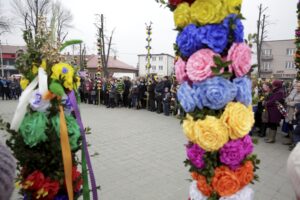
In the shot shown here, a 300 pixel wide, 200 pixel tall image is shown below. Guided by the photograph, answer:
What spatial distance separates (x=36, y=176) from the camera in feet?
7.95

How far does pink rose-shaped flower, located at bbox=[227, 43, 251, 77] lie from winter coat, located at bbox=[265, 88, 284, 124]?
566 centimetres

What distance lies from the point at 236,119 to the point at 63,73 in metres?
1.66

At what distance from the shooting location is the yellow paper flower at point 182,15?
205 cm

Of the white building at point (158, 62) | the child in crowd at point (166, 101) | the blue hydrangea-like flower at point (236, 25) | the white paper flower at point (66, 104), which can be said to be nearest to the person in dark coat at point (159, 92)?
the child in crowd at point (166, 101)

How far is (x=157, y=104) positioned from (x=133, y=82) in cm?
245

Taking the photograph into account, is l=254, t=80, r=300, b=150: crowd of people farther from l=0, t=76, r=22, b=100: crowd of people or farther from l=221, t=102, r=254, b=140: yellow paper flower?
l=0, t=76, r=22, b=100: crowd of people

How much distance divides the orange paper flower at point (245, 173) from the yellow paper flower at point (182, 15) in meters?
1.31

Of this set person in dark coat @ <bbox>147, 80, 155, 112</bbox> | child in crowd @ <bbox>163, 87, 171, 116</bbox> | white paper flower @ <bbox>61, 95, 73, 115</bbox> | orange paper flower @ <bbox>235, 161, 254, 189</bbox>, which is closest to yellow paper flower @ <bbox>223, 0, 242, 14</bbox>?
orange paper flower @ <bbox>235, 161, 254, 189</bbox>

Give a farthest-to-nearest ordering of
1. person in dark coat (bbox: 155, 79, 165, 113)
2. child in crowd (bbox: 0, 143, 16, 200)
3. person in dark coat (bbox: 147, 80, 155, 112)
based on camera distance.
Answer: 1. person in dark coat (bbox: 147, 80, 155, 112)
2. person in dark coat (bbox: 155, 79, 165, 113)
3. child in crowd (bbox: 0, 143, 16, 200)

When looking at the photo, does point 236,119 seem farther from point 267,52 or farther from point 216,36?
point 267,52

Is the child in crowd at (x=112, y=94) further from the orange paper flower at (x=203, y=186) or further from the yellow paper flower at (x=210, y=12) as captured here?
the yellow paper flower at (x=210, y=12)

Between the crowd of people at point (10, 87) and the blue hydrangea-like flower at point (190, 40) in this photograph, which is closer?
the blue hydrangea-like flower at point (190, 40)

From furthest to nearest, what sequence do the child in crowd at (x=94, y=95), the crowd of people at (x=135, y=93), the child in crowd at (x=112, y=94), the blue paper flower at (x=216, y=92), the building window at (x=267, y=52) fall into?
1. the building window at (x=267, y=52)
2. the child in crowd at (x=94, y=95)
3. the child in crowd at (x=112, y=94)
4. the crowd of people at (x=135, y=93)
5. the blue paper flower at (x=216, y=92)

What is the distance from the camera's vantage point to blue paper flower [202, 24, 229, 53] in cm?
194
